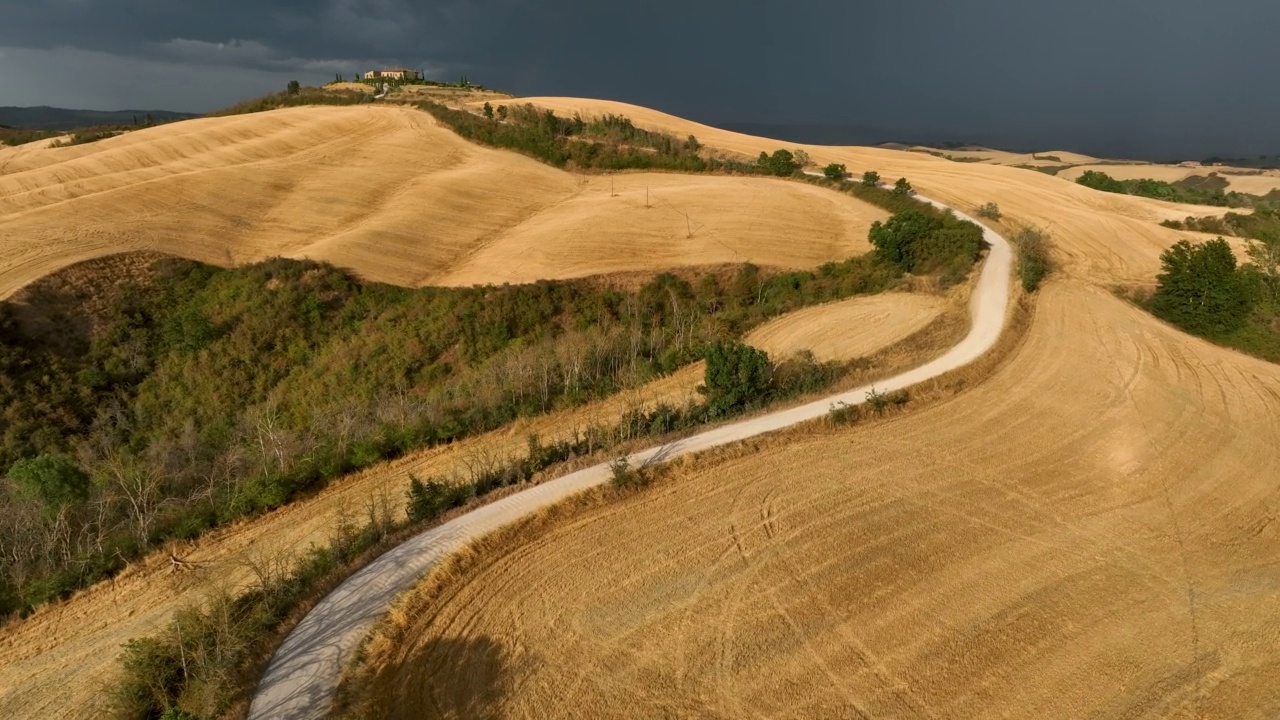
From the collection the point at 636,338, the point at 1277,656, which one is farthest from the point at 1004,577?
the point at 636,338

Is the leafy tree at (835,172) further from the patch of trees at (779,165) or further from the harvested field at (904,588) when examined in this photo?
the harvested field at (904,588)

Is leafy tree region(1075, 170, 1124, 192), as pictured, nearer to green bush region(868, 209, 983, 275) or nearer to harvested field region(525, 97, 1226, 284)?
harvested field region(525, 97, 1226, 284)

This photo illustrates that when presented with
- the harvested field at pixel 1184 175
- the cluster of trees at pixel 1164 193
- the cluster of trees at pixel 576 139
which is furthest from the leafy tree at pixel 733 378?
the harvested field at pixel 1184 175

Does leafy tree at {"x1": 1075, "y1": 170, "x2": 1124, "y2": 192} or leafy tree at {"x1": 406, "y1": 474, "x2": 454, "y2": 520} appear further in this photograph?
leafy tree at {"x1": 1075, "y1": 170, "x2": 1124, "y2": 192}

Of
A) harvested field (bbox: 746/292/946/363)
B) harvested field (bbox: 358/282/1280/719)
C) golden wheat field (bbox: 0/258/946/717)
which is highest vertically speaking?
harvested field (bbox: 746/292/946/363)

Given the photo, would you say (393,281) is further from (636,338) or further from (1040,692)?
(1040,692)

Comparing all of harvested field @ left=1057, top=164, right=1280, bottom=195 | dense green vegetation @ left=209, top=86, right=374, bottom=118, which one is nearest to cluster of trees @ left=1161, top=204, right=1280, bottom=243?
harvested field @ left=1057, top=164, right=1280, bottom=195
